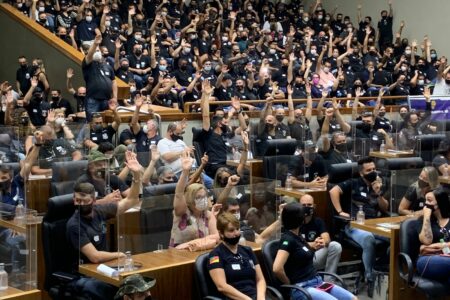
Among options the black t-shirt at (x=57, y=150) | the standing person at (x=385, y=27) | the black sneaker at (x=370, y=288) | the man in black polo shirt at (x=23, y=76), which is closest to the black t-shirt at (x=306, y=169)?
the black sneaker at (x=370, y=288)

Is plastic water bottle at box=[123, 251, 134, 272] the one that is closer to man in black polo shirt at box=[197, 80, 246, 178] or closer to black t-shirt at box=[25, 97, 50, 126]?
man in black polo shirt at box=[197, 80, 246, 178]

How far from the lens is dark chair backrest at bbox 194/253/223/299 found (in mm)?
5367

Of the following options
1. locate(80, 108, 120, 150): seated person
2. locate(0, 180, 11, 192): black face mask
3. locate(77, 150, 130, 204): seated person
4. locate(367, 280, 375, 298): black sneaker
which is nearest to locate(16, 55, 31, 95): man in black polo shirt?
locate(80, 108, 120, 150): seated person

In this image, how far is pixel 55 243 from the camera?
18.5 feet

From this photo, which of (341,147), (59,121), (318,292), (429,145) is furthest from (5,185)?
(429,145)

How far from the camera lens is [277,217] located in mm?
6473

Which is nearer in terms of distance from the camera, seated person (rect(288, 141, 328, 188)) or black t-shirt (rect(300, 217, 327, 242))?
black t-shirt (rect(300, 217, 327, 242))

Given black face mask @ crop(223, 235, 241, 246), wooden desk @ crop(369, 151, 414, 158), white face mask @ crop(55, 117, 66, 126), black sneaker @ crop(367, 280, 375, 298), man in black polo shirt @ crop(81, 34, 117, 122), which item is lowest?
black sneaker @ crop(367, 280, 375, 298)

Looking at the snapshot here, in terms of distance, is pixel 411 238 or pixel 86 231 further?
pixel 411 238

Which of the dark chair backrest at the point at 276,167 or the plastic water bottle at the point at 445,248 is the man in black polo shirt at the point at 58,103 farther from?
the plastic water bottle at the point at 445,248

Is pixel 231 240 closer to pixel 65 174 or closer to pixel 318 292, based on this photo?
pixel 318 292

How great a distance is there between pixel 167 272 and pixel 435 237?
2295 mm

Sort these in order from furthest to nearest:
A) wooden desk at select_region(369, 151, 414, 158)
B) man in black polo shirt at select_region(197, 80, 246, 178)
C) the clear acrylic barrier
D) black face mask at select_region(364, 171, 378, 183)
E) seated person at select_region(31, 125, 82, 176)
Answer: wooden desk at select_region(369, 151, 414, 158) → man in black polo shirt at select_region(197, 80, 246, 178) → seated person at select_region(31, 125, 82, 176) → black face mask at select_region(364, 171, 378, 183) → the clear acrylic barrier

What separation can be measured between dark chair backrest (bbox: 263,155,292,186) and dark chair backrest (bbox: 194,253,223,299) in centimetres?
341
